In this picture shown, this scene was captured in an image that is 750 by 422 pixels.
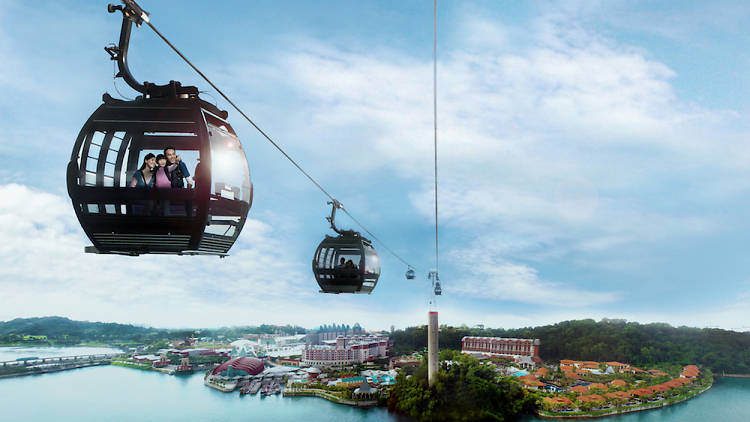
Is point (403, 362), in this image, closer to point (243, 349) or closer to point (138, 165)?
point (243, 349)

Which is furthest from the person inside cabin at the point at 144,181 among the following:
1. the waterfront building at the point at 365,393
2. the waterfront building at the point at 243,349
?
the waterfront building at the point at 243,349

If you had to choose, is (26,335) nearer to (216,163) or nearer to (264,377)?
(264,377)

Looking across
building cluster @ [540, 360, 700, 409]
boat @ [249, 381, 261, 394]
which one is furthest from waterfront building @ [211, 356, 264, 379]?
building cluster @ [540, 360, 700, 409]

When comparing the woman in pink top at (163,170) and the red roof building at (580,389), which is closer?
the woman in pink top at (163,170)

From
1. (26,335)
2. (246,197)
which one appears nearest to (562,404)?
(246,197)

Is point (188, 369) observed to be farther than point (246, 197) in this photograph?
Yes

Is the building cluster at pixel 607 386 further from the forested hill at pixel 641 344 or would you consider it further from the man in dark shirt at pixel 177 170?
the man in dark shirt at pixel 177 170

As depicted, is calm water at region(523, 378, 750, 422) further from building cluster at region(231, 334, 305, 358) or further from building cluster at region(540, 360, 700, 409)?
building cluster at region(231, 334, 305, 358)
